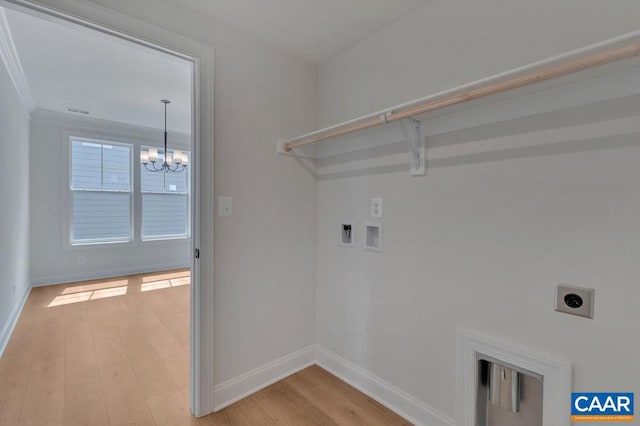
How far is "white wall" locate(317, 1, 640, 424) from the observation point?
1077 mm

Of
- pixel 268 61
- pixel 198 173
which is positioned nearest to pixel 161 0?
pixel 268 61

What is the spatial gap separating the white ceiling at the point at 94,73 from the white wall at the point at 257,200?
0.30 meters

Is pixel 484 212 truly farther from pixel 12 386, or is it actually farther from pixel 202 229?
pixel 12 386

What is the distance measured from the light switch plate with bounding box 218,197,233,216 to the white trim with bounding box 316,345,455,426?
4.24 ft

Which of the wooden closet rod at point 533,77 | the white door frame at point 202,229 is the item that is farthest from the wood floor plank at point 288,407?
the wooden closet rod at point 533,77

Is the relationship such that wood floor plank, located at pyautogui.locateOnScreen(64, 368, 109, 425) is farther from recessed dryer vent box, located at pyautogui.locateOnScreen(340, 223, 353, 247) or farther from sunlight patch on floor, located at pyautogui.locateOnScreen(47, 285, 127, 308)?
sunlight patch on floor, located at pyautogui.locateOnScreen(47, 285, 127, 308)

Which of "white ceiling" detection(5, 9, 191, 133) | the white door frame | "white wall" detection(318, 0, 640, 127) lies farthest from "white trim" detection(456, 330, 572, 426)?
"white ceiling" detection(5, 9, 191, 133)

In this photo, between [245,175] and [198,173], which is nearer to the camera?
[198,173]

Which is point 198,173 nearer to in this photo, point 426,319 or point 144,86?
point 426,319

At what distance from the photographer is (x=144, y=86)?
10.6 ft

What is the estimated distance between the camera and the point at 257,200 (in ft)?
6.46

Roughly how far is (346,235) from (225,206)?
851 millimetres

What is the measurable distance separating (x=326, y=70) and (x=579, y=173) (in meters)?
1.74

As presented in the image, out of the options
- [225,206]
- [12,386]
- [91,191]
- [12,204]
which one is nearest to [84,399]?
[12,386]
